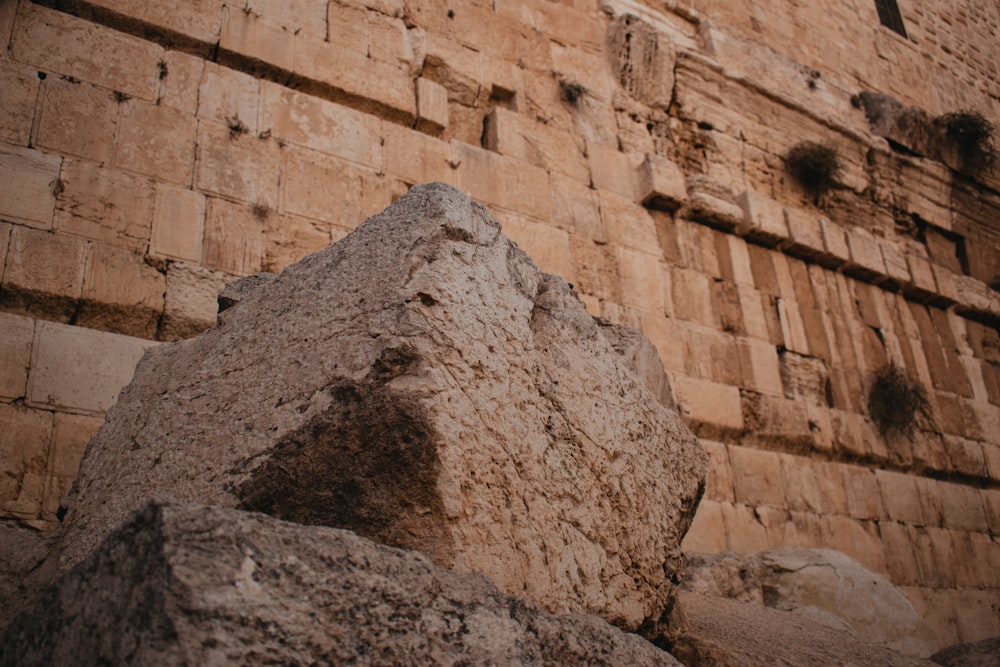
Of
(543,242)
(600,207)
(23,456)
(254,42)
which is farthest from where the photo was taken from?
(600,207)

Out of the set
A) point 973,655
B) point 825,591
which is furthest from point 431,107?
point 973,655

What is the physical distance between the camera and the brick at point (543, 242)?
5.46m

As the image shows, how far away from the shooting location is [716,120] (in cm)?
735

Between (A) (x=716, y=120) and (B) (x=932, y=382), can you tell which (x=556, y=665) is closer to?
(A) (x=716, y=120)

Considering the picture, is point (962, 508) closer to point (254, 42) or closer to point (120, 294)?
point (254, 42)

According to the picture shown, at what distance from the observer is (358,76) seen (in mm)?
5297

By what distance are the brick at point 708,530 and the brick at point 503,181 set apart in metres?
2.14

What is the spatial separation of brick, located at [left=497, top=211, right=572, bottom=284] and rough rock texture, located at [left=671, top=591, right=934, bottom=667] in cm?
269

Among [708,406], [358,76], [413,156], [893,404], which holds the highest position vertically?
[358,76]

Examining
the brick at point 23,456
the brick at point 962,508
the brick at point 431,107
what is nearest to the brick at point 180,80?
the brick at point 431,107

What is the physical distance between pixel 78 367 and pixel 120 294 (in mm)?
398

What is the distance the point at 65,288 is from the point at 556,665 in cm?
309

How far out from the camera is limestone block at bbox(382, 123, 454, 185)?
5.21 metres

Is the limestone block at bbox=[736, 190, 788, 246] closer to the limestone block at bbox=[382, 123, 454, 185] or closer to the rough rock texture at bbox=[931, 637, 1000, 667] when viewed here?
the limestone block at bbox=[382, 123, 454, 185]
